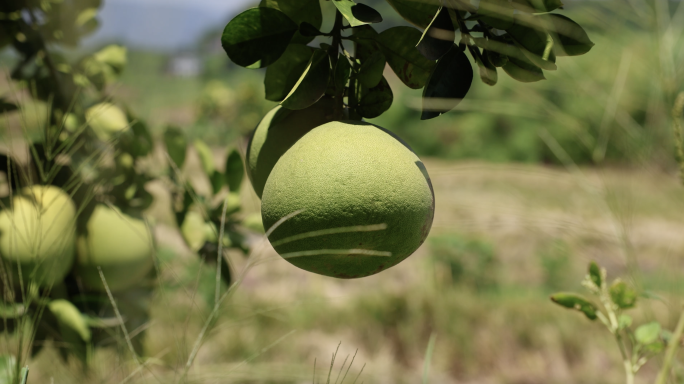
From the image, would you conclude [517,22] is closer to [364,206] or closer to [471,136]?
[364,206]

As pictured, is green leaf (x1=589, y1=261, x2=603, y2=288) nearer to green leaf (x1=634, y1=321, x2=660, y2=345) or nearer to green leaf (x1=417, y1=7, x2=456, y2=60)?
green leaf (x1=634, y1=321, x2=660, y2=345)

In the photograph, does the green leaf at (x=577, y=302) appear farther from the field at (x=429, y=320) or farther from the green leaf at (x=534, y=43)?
the field at (x=429, y=320)

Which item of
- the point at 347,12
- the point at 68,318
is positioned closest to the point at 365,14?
the point at 347,12

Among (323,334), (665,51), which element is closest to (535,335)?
(323,334)

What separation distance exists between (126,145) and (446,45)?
673mm

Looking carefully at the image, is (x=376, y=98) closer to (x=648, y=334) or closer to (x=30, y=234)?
(x=648, y=334)

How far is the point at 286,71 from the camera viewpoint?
0.43 meters

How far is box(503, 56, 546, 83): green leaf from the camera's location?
385mm

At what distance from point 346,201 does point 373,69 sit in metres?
0.11

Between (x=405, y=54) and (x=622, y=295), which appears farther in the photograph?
(x=622, y=295)

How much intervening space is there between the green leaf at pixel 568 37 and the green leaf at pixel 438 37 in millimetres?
68

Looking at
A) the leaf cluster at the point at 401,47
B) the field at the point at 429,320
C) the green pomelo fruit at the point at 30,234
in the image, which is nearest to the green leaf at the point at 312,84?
the leaf cluster at the point at 401,47

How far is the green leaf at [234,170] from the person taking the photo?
882 millimetres

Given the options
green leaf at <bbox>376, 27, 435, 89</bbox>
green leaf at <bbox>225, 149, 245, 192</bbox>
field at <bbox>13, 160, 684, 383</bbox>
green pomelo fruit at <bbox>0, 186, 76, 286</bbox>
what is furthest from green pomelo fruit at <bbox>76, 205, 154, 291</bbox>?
field at <bbox>13, 160, 684, 383</bbox>
